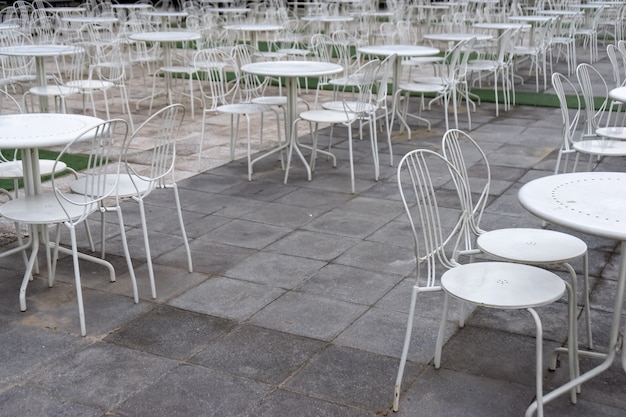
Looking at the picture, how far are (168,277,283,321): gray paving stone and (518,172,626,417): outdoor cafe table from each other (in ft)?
4.65

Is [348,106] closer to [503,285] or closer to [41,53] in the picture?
[41,53]

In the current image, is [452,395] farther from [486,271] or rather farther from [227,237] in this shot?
[227,237]

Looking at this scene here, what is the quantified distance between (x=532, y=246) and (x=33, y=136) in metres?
2.23

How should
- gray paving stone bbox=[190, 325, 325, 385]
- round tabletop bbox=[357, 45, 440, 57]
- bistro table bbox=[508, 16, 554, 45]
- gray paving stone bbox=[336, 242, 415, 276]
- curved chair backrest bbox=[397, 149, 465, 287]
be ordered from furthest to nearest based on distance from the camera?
bistro table bbox=[508, 16, 554, 45] → round tabletop bbox=[357, 45, 440, 57] → gray paving stone bbox=[336, 242, 415, 276] → curved chair backrest bbox=[397, 149, 465, 287] → gray paving stone bbox=[190, 325, 325, 385]

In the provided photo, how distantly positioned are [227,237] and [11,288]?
1.23 metres

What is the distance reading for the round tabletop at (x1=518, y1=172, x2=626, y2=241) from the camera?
98.5 inches

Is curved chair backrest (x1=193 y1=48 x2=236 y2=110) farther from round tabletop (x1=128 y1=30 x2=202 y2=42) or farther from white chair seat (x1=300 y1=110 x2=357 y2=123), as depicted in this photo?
white chair seat (x1=300 y1=110 x2=357 y2=123)

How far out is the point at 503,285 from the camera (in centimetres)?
276

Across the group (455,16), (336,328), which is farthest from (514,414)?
(455,16)

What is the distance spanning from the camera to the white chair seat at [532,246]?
9.57 feet

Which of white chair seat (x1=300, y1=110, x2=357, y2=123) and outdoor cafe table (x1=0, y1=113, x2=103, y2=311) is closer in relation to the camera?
outdoor cafe table (x1=0, y1=113, x2=103, y2=311)

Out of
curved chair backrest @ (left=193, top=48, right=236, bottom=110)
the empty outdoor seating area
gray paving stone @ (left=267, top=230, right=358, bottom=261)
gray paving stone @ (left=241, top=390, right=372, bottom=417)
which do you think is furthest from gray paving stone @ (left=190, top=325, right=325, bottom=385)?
curved chair backrest @ (left=193, top=48, right=236, bottom=110)

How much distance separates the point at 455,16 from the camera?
1088cm

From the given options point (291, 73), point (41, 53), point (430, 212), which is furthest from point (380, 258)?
point (41, 53)
